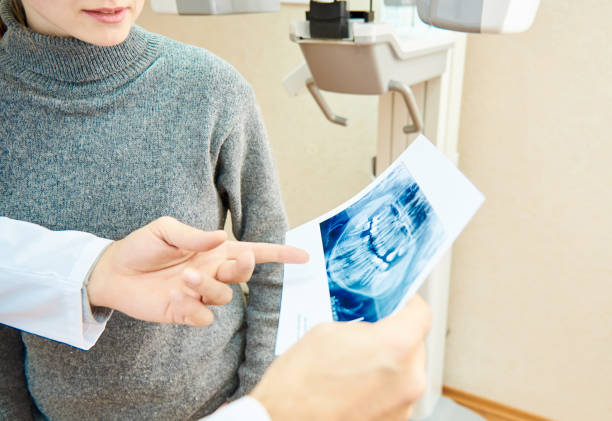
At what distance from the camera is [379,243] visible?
1.98 ft

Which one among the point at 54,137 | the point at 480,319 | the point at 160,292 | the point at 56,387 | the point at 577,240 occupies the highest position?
the point at 54,137

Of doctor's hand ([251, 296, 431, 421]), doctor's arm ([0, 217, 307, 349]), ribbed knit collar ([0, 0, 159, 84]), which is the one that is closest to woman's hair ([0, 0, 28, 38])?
ribbed knit collar ([0, 0, 159, 84])

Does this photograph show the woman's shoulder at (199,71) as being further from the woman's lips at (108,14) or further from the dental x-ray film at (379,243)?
the dental x-ray film at (379,243)

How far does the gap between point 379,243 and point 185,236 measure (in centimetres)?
22

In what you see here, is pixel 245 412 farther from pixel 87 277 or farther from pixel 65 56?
pixel 65 56

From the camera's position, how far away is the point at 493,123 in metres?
1.31

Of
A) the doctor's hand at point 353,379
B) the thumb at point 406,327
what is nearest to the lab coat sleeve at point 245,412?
the doctor's hand at point 353,379

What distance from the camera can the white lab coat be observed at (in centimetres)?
62

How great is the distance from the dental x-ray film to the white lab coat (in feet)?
0.80

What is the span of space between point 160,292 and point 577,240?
111 cm

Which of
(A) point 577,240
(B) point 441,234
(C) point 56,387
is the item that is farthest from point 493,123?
(C) point 56,387

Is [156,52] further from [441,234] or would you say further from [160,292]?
[441,234]

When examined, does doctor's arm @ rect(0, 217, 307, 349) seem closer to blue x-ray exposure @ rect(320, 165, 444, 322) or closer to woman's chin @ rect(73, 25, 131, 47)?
blue x-ray exposure @ rect(320, 165, 444, 322)

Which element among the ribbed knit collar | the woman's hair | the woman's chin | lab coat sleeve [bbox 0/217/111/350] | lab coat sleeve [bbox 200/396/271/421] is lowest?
lab coat sleeve [bbox 0/217/111/350]
